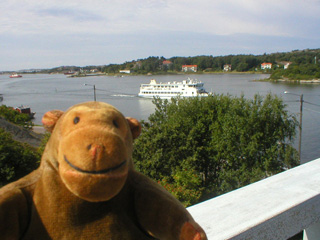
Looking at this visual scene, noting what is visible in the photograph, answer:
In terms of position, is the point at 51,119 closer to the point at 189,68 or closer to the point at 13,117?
the point at 13,117

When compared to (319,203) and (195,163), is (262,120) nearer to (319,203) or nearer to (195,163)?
(195,163)

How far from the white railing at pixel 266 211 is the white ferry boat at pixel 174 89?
2871cm

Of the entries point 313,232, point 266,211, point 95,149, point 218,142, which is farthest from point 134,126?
point 218,142

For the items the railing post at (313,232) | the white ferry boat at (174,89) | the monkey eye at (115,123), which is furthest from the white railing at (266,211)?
the white ferry boat at (174,89)

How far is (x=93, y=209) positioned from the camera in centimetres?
129

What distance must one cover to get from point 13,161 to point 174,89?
86.3 feet

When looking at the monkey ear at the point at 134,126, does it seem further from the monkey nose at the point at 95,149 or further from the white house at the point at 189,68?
the white house at the point at 189,68

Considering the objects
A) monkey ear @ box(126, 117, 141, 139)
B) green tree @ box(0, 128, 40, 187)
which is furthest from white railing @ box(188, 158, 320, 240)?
green tree @ box(0, 128, 40, 187)

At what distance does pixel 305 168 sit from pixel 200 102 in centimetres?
836

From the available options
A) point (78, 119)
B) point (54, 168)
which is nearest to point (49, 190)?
point (54, 168)

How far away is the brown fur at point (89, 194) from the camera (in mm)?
1171

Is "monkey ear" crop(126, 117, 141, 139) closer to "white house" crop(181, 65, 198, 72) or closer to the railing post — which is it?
the railing post

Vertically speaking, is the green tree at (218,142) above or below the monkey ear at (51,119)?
below

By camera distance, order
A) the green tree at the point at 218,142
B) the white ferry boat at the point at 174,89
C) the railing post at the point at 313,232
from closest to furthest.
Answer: the railing post at the point at 313,232
the green tree at the point at 218,142
the white ferry boat at the point at 174,89
